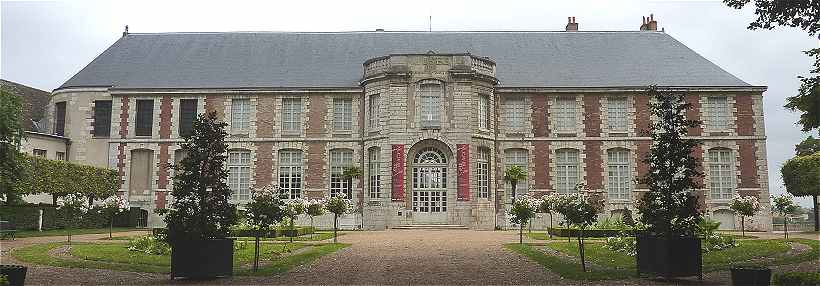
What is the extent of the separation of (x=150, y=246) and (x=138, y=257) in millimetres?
1102

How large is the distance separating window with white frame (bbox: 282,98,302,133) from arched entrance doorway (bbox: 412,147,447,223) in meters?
5.53

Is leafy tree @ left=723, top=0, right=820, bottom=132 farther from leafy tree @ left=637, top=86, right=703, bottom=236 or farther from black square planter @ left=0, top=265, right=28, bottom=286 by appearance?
black square planter @ left=0, top=265, right=28, bottom=286

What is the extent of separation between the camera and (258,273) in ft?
35.5

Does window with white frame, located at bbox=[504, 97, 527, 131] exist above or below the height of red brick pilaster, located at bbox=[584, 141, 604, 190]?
above

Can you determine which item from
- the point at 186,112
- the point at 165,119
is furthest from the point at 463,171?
the point at 165,119

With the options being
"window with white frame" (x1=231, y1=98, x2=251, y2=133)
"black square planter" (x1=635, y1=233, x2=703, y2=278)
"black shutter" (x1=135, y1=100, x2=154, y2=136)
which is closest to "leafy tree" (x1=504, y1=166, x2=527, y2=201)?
"window with white frame" (x1=231, y1=98, x2=251, y2=133)

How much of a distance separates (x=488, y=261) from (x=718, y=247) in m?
5.08

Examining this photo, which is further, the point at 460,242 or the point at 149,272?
the point at 460,242

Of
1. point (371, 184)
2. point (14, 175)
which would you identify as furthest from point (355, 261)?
point (371, 184)

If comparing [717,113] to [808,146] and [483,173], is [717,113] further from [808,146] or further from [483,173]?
[808,146]

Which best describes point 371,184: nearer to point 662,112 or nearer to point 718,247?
point 718,247

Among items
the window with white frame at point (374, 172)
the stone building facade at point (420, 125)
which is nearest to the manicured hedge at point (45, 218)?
the stone building facade at point (420, 125)

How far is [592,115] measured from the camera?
86.8 ft

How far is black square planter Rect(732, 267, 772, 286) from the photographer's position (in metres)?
8.70
